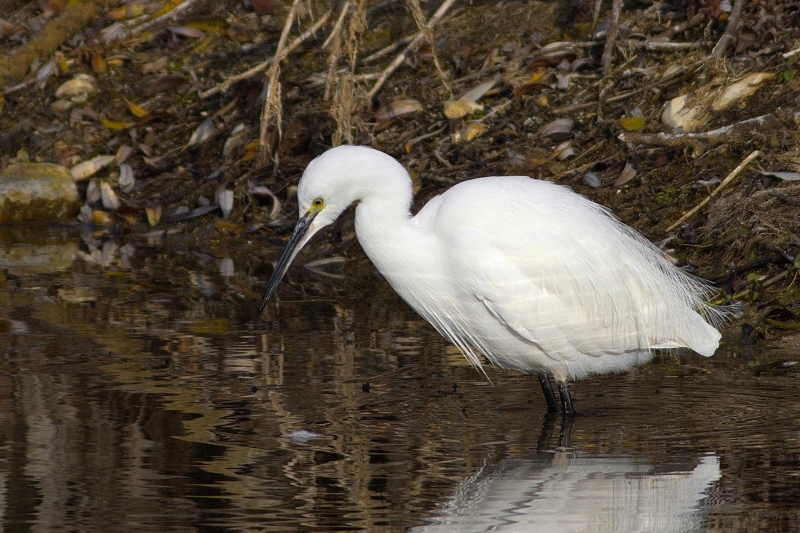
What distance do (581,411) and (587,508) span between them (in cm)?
139

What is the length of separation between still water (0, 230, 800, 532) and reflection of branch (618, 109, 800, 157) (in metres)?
2.17

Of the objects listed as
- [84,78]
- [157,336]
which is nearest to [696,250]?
[157,336]

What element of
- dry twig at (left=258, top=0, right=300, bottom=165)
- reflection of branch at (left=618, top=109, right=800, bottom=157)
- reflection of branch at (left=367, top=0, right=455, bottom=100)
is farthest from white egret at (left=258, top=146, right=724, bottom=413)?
reflection of branch at (left=367, top=0, right=455, bottom=100)

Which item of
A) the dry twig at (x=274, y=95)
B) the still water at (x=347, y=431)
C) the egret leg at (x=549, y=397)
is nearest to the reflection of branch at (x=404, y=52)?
the dry twig at (x=274, y=95)

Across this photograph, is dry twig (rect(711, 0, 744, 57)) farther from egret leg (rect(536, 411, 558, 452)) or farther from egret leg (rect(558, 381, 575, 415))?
egret leg (rect(536, 411, 558, 452))

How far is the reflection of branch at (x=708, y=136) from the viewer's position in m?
7.33

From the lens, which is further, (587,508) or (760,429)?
(760,429)

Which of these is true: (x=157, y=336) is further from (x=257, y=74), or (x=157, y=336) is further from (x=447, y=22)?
(x=447, y=22)

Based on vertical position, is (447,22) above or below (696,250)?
above

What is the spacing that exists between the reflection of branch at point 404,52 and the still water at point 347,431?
2.81 m

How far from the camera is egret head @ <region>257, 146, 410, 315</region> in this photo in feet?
15.4

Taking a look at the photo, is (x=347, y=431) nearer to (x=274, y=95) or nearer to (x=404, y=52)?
(x=274, y=95)

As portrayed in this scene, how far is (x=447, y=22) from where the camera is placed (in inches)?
416

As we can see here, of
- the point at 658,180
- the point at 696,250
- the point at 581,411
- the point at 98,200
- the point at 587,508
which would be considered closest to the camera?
the point at 587,508
